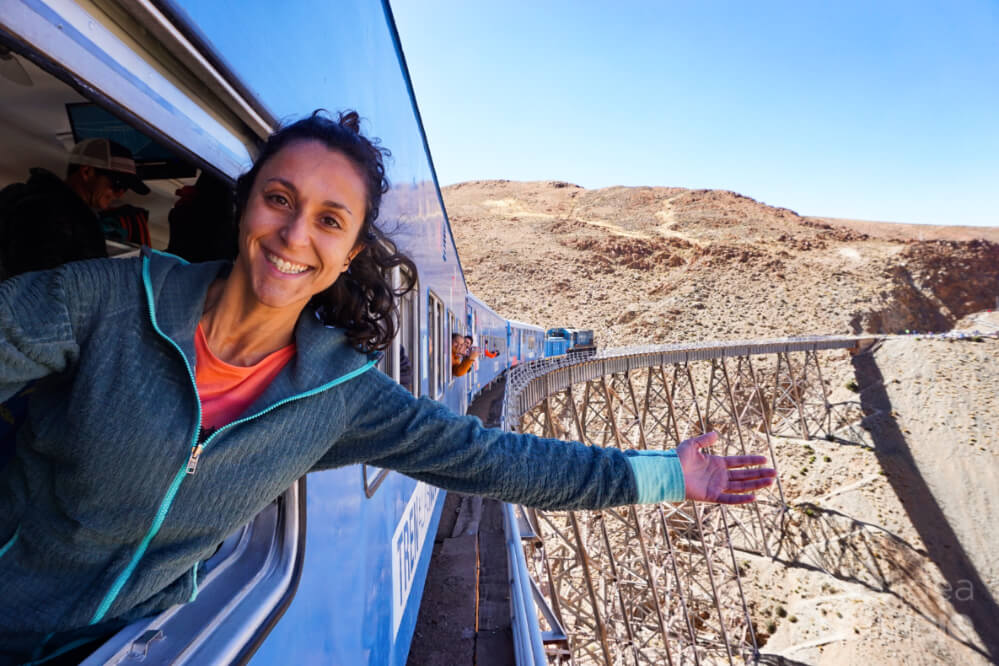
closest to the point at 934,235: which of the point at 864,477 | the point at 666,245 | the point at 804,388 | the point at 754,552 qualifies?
the point at 666,245

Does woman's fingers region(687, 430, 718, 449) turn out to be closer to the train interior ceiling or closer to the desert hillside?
the train interior ceiling

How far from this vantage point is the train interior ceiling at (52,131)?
1194 mm

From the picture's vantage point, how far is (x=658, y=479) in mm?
1127

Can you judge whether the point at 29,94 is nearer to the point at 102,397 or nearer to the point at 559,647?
the point at 102,397

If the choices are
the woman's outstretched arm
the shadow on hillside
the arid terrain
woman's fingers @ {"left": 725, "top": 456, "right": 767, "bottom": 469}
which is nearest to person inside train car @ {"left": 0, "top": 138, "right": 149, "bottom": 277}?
the woman's outstretched arm

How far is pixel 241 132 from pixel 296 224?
30cm

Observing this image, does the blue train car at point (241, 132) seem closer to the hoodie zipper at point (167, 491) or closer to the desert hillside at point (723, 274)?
the hoodie zipper at point (167, 491)

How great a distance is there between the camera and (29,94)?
49.8 inches

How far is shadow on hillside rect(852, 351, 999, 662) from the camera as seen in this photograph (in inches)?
541

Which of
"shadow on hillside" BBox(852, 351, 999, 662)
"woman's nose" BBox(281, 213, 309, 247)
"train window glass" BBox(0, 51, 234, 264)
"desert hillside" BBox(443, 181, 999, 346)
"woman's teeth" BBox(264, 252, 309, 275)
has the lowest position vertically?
"shadow on hillside" BBox(852, 351, 999, 662)

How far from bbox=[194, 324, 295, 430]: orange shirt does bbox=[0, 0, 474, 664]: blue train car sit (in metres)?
0.29

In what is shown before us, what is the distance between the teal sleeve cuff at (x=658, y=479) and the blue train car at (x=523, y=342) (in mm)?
12308

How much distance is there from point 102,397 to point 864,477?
2272 cm

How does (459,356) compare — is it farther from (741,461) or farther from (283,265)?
(283,265)
